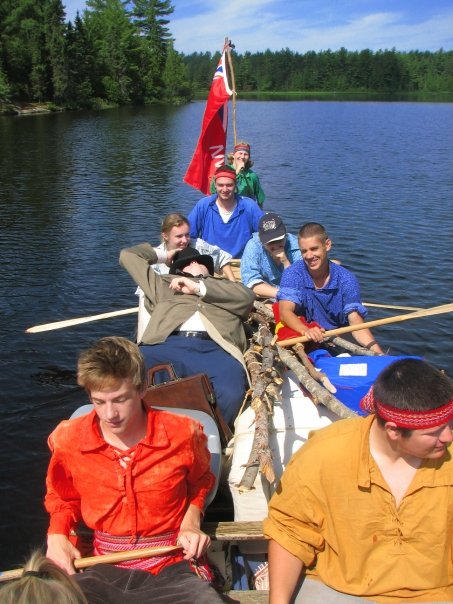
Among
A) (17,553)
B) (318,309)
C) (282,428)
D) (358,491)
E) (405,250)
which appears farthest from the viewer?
(405,250)

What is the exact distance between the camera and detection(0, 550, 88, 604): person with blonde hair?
6.68 feet

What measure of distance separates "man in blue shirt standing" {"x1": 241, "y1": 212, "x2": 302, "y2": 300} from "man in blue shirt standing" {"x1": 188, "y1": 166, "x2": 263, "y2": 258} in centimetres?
120

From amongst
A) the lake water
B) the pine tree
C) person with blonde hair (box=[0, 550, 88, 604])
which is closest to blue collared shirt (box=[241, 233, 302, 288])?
the lake water

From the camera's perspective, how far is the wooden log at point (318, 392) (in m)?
4.46

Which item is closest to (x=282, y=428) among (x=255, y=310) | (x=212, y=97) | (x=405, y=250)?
(x=255, y=310)

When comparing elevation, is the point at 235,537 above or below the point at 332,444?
below

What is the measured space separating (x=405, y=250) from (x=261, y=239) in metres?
8.41

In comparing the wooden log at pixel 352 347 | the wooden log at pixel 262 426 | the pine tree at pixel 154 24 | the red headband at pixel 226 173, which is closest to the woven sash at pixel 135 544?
the wooden log at pixel 262 426

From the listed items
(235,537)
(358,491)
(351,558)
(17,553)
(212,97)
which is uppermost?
(212,97)

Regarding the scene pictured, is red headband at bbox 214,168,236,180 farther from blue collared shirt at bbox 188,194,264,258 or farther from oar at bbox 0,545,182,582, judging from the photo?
oar at bbox 0,545,182,582

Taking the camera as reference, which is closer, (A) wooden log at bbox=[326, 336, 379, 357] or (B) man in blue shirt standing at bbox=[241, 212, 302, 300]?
(A) wooden log at bbox=[326, 336, 379, 357]

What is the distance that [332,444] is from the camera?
8.90 feet

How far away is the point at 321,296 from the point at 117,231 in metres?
11.8

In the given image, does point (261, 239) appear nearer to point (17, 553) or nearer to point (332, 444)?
point (17, 553)
